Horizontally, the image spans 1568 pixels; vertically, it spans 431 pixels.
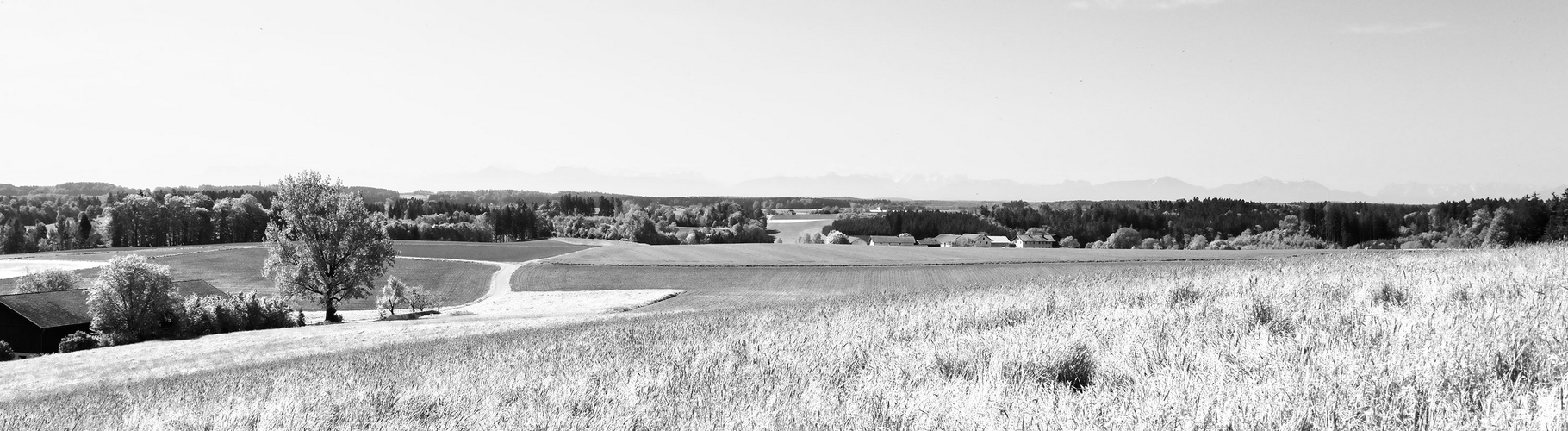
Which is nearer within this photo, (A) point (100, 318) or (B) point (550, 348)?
(B) point (550, 348)

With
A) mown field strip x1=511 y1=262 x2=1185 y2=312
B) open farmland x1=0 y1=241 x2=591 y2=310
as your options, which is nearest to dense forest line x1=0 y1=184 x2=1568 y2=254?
open farmland x1=0 y1=241 x2=591 y2=310

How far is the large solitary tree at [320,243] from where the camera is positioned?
156ft

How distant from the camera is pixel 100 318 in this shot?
126 ft

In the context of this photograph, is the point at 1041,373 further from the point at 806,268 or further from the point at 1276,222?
the point at 1276,222

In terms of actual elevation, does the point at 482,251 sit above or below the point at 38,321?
below

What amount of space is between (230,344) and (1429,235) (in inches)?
4634

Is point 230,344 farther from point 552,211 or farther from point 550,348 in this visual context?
point 552,211

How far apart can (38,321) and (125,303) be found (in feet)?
19.9

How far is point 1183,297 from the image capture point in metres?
9.41

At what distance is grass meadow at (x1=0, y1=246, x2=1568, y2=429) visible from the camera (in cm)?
384

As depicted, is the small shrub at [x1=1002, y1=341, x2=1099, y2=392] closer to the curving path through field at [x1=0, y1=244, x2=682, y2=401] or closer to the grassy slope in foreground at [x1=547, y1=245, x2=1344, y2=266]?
the curving path through field at [x1=0, y1=244, x2=682, y2=401]

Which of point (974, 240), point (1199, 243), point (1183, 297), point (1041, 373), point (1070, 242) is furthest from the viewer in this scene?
point (974, 240)

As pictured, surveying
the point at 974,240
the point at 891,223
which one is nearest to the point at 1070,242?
the point at 974,240

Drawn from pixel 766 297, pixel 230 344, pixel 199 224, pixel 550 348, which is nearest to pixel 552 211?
pixel 199 224
